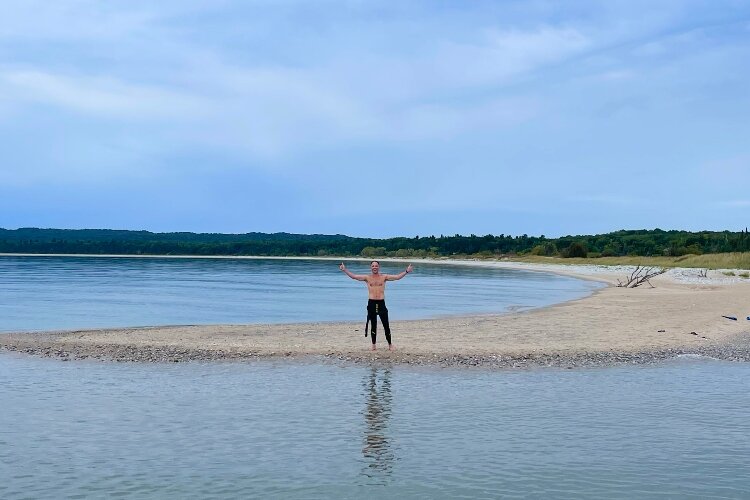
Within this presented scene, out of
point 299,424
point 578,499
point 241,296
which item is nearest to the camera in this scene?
point 578,499

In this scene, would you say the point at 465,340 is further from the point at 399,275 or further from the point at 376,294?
the point at 399,275

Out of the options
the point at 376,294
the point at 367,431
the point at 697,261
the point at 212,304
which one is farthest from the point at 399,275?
the point at 697,261

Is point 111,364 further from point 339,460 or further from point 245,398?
point 339,460

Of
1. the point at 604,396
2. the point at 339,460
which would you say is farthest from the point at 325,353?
the point at 339,460

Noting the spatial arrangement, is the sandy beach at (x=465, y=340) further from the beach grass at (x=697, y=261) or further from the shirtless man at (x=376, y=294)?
the beach grass at (x=697, y=261)

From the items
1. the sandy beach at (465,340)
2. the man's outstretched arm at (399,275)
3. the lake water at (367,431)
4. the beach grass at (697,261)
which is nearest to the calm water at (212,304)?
the sandy beach at (465,340)

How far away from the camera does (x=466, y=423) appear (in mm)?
12547

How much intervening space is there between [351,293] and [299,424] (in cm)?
4173

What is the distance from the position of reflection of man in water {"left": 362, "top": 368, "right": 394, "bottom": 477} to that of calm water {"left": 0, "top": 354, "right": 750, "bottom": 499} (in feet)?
0.14

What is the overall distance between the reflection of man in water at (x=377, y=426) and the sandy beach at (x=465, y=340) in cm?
329

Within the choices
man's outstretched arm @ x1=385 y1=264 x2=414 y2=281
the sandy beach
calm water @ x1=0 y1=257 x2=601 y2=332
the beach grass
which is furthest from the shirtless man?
the beach grass

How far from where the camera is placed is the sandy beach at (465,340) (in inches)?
773

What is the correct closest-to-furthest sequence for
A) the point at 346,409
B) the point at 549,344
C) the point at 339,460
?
the point at 339,460, the point at 346,409, the point at 549,344

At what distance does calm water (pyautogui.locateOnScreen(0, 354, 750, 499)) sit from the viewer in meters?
9.50
